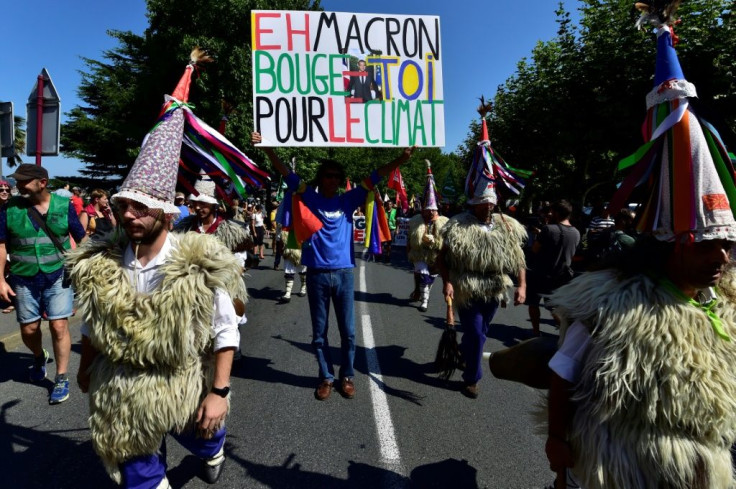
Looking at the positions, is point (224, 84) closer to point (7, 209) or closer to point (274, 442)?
point (7, 209)

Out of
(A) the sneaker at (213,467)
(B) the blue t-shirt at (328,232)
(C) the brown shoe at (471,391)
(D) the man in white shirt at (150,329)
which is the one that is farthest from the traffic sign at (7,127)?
(C) the brown shoe at (471,391)

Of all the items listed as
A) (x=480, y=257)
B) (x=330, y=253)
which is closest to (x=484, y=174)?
(x=480, y=257)

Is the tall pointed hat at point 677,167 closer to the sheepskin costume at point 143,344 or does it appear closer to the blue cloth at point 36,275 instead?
the sheepskin costume at point 143,344

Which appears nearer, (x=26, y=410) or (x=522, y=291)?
(x=26, y=410)

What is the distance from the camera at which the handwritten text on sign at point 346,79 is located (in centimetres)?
340

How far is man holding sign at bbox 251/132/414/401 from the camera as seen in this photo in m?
3.86

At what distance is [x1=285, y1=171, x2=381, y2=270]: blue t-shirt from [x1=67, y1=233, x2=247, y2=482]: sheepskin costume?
1.75 meters

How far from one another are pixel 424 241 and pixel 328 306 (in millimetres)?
4117

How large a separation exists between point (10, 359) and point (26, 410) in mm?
1560

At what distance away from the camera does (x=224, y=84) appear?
57.4 feet

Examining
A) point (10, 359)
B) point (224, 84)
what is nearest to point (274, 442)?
point (10, 359)

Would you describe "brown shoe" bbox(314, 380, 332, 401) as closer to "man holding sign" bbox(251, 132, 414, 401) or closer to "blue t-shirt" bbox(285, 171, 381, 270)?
"man holding sign" bbox(251, 132, 414, 401)

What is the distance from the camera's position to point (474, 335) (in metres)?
4.02

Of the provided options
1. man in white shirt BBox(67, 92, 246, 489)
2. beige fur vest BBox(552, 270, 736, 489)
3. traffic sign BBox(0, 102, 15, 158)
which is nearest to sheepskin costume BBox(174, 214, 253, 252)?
traffic sign BBox(0, 102, 15, 158)
